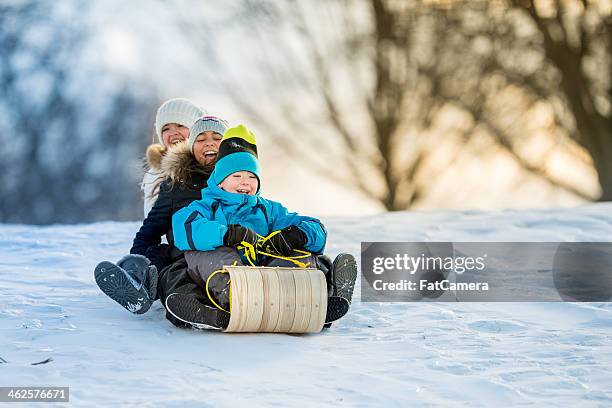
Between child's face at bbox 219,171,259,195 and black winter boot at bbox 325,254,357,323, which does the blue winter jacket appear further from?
black winter boot at bbox 325,254,357,323

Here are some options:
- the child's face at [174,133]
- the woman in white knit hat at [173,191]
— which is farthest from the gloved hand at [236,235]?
the child's face at [174,133]

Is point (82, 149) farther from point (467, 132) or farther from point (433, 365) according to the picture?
point (433, 365)

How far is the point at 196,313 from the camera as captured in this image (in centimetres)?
417

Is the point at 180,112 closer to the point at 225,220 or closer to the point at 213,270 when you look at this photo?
the point at 225,220

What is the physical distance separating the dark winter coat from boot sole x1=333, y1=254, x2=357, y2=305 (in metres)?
0.81

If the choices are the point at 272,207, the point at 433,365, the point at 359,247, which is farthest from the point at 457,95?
the point at 433,365

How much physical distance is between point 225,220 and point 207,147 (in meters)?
0.73

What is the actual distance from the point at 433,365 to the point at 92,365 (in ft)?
4.22

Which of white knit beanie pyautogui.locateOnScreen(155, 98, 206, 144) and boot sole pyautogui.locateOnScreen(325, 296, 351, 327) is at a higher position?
white knit beanie pyautogui.locateOnScreen(155, 98, 206, 144)

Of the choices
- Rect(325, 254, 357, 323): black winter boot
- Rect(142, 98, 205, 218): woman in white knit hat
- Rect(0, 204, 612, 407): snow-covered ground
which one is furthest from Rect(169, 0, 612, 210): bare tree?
Rect(325, 254, 357, 323): black winter boot

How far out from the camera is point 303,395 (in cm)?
333

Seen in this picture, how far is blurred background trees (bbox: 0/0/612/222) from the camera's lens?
12.9 m

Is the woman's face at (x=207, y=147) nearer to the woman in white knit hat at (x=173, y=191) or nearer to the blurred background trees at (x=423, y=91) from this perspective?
the woman in white knit hat at (x=173, y=191)

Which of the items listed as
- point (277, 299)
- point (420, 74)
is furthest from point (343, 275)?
point (420, 74)
